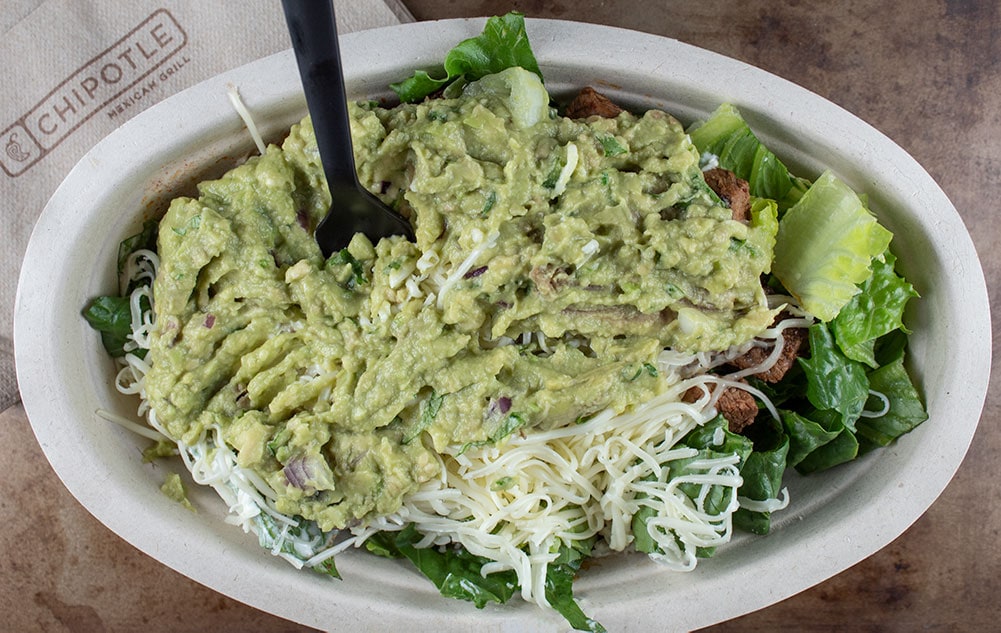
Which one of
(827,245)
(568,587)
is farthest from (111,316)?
(827,245)

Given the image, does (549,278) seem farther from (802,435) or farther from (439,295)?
(802,435)

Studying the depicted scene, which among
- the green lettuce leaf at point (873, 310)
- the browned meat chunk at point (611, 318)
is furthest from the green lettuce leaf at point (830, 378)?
the browned meat chunk at point (611, 318)

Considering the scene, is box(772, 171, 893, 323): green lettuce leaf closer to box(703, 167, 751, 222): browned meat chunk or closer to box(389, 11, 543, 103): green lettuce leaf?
box(703, 167, 751, 222): browned meat chunk

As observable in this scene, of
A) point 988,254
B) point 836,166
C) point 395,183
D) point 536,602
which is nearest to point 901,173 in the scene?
point 836,166

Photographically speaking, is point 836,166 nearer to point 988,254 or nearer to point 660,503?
point 988,254

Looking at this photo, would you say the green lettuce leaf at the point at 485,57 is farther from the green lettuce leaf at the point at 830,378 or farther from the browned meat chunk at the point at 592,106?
the green lettuce leaf at the point at 830,378
